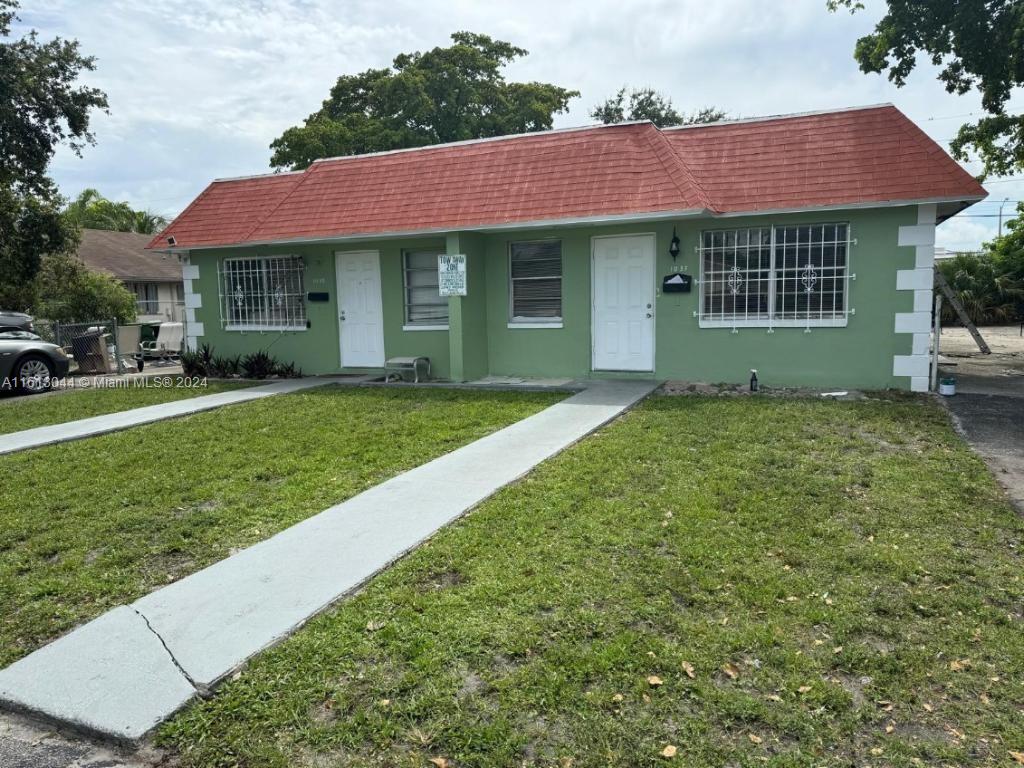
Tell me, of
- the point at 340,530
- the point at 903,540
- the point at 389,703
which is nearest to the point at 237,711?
the point at 389,703

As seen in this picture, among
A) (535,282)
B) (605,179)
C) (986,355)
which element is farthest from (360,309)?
(986,355)

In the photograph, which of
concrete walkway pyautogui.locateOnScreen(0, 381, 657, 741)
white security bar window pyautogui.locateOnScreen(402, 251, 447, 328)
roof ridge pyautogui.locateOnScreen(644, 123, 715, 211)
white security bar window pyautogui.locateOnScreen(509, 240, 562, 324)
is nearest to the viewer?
concrete walkway pyautogui.locateOnScreen(0, 381, 657, 741)

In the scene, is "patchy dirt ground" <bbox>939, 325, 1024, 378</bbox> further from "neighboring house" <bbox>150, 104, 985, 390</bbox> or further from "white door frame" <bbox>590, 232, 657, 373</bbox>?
"white door frame" <bbox>590, 232, 657, 373</bbox>

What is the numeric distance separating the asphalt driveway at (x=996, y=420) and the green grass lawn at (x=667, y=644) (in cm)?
69

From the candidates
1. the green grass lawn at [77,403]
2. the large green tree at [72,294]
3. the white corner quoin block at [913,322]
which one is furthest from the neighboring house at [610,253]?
the large green tree at [72,294]

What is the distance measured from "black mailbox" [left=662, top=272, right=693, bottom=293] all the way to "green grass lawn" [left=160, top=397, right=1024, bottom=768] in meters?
6.08

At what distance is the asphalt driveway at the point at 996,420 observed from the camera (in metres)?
6.35

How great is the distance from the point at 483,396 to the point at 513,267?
9.76ft

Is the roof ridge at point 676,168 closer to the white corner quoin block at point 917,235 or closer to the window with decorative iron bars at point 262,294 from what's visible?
the white corner quoin block at point 917,235

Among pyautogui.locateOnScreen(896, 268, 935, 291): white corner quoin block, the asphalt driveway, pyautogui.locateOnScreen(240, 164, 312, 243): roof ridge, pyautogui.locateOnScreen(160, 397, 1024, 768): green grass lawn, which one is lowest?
pyautogui.locateOnScreen(160, 397, 1024, 768): green grass lawn

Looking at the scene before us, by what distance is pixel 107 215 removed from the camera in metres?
38.7

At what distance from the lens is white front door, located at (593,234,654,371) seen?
38.8ft

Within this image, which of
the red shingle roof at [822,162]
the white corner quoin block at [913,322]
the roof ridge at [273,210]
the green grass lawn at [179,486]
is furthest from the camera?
the roof ridge at [273,210]

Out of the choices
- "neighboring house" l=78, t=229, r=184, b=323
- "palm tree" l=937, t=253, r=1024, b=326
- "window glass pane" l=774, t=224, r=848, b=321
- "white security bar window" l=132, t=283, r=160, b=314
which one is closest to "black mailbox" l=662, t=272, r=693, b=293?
"window glass pane" l=774, t=224, r=848, b=321
